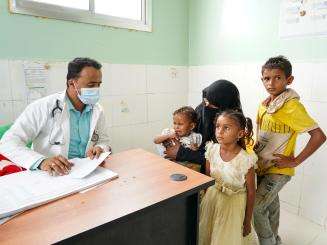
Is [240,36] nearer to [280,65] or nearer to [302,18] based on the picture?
[302,18]

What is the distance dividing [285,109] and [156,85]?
174 centimetres

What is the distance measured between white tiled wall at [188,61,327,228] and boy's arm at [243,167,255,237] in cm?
102

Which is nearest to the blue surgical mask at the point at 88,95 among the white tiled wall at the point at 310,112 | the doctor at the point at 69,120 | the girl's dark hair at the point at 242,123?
the doctor at the point at 69,120

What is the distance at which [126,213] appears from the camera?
3.14 ft

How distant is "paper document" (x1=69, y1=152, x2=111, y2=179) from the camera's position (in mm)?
1242

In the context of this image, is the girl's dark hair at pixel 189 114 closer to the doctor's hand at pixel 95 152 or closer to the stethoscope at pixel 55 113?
the doctor's hand at pixel 95 152

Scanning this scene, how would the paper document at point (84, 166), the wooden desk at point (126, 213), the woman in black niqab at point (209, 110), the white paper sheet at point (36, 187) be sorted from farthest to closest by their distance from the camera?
the woman in black niqab at point (209, 110) < the paper document at point (84, 166) < the white paper sheet at point (36, 187) < the wooden desk at point (126, 213)

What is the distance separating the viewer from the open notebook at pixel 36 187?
969mm

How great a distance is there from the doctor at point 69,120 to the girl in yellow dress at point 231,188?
2.27 ft

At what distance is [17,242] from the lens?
792mm

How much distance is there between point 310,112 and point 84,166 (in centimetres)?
185

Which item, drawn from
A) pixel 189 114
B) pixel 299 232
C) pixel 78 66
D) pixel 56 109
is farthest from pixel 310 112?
pixel 56 109

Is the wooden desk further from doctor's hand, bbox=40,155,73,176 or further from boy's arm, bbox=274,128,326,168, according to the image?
boy's arm, bbox=274,128,326,168

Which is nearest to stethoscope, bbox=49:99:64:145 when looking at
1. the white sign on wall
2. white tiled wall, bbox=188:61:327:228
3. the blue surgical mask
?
the blue surgical mask
